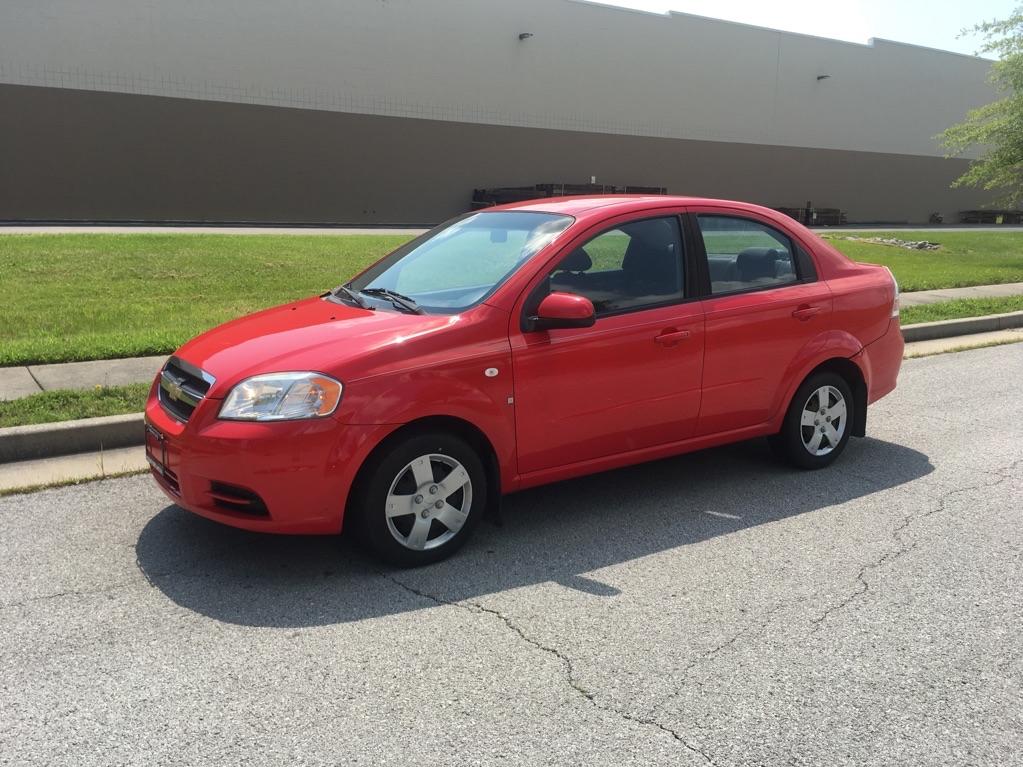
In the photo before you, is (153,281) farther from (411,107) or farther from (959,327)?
(411,107)

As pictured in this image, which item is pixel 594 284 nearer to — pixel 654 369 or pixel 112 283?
pixel 654 369

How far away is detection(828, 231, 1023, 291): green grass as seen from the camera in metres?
Answer: 15.7

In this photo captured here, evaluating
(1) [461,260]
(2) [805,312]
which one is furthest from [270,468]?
(2) [805,312]

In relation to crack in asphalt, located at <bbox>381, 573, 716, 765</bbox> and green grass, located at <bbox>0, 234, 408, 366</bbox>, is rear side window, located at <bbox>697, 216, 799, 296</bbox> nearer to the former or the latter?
crack in asphalt, located at <bbox>381, 573, 716, 765</bbox>

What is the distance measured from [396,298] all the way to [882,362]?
10.5ft

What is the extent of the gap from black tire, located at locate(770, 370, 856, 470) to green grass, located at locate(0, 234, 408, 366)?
519cm

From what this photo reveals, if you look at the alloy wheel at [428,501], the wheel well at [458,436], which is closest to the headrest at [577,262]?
the wheel well at [458,436]

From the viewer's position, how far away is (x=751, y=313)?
5.30 meters

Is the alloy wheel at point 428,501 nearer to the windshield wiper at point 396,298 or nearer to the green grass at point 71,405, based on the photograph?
the windshield wiper at point 396,298

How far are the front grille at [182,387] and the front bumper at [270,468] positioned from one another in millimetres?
114

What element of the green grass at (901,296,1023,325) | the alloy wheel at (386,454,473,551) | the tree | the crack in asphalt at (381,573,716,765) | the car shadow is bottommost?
the crack in asphalt at (381,573,716,765)

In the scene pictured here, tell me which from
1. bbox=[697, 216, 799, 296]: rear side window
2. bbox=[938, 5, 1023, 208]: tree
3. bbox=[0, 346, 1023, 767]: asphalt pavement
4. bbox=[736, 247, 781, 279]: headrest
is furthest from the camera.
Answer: bbox=[938, 5, 1023, 208]: tree

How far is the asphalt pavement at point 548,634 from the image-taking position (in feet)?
9.87

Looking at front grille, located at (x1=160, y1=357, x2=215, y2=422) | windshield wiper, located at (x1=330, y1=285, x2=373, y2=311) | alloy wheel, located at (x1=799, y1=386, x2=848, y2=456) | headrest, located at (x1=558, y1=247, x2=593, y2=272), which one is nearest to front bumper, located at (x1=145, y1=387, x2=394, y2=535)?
front grille, located at (x1=160, y1=357, x2=215, y2=422)
